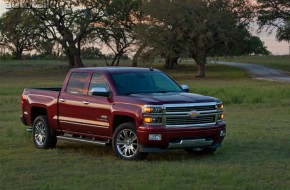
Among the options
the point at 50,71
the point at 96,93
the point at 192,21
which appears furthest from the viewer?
the point at 50,71

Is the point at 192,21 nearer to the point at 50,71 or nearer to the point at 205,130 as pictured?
the point at 50,71

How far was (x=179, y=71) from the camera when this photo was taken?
77438mm

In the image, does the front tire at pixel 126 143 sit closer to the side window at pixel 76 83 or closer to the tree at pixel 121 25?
the side window at pixel 76 83

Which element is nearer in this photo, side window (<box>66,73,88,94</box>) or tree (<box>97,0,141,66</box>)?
side window (<box>66,73,88,94</box>)

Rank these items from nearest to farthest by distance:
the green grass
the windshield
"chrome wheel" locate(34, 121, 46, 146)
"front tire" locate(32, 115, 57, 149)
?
1. the windshield
2. "front tire" locate(32, 115, 57, 149)
3. "chrome wheel" locate(34, 121, 46, 146)
4. the green grass

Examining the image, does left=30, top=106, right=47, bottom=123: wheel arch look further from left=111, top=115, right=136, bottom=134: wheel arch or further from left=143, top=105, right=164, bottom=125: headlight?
left=143, top=105, right=164, bottom=125: headlight

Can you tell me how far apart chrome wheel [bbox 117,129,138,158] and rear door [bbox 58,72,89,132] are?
1.21 meters

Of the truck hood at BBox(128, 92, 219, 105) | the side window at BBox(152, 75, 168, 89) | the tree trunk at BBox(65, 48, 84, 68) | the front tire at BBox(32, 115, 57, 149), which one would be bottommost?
the tree trunk at BBox(65, 48, 84, 68)

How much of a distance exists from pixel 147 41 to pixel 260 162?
49623mm

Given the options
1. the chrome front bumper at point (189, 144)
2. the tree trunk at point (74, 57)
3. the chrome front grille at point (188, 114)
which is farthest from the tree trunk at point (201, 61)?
the chrome front bumper at point (189, 144)

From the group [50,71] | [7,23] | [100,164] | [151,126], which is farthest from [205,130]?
[50,71]

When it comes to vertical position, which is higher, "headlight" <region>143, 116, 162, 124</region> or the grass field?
"headlight" <region>143, 116, 162, 124</region>

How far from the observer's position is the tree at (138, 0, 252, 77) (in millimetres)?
59281

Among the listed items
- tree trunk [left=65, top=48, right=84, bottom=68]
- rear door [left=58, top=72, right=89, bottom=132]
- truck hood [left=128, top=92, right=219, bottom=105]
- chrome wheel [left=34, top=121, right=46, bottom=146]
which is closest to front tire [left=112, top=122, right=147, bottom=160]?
truck hood [left=128, top=92, right=219, bottom=105]
